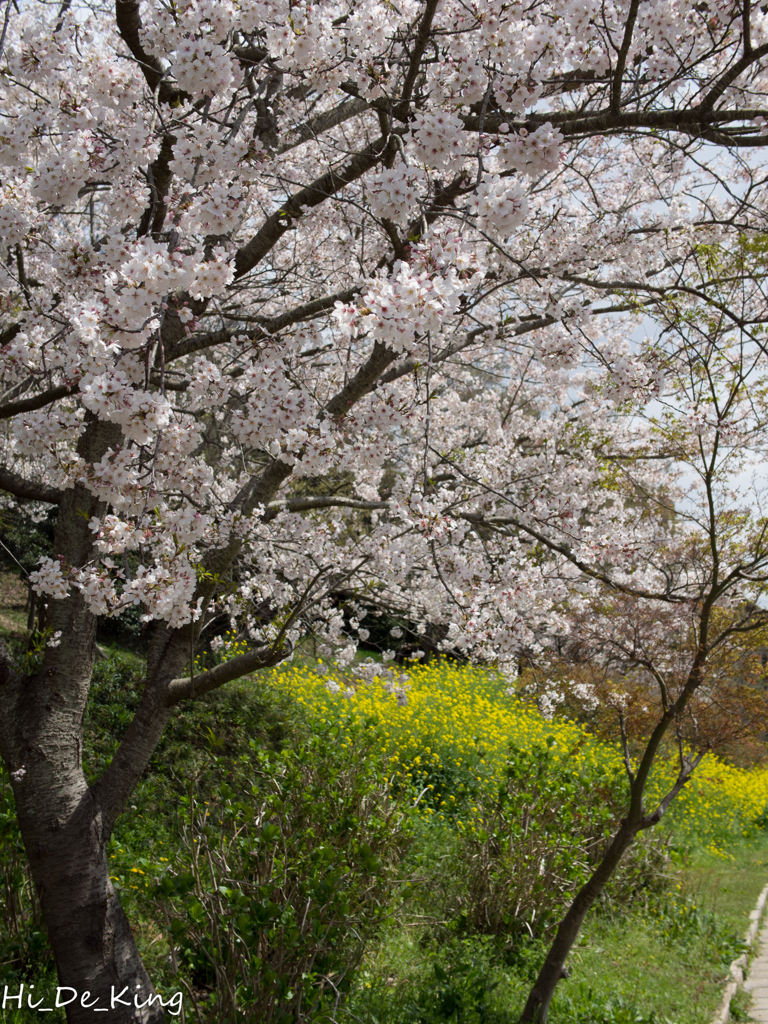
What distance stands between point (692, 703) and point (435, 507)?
260cm

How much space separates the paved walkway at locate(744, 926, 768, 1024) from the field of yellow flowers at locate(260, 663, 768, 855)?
1.23 metres

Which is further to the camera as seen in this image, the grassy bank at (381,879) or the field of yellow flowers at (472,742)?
the field of yellow flowers at (472,742)

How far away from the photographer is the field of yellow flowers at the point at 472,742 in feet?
20.7

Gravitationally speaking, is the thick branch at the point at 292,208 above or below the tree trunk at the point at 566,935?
above

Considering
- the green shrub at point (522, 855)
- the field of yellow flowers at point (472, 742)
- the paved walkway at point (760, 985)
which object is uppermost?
the field of yellow flowers at point (472, 742)

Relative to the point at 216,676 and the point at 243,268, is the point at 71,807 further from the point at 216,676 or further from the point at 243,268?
the point at 243,268

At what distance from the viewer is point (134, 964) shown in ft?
9.10

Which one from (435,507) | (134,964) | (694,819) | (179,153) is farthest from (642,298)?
(694,819)

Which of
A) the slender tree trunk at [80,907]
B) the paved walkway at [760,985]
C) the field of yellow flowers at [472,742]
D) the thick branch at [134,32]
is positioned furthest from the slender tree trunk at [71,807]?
the paved walkway at [760,985]

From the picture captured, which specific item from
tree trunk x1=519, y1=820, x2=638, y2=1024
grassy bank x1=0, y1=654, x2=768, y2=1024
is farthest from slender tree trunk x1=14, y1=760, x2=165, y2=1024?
tree trunk x1=519, y1=820, x2=638, y2=1024

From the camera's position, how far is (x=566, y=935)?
3240mm

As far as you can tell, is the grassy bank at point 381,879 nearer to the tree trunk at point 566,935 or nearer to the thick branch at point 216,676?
the tree trunk at point 566,935

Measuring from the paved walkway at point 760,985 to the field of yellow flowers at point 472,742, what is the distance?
123cm

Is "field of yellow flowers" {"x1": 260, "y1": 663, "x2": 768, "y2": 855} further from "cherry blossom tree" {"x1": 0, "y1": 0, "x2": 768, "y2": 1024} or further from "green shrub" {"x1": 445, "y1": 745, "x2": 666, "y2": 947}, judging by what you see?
"cherry blossom tree" {"x1": 0, "y1": 0, "x2": 768, "y2": 1024}
